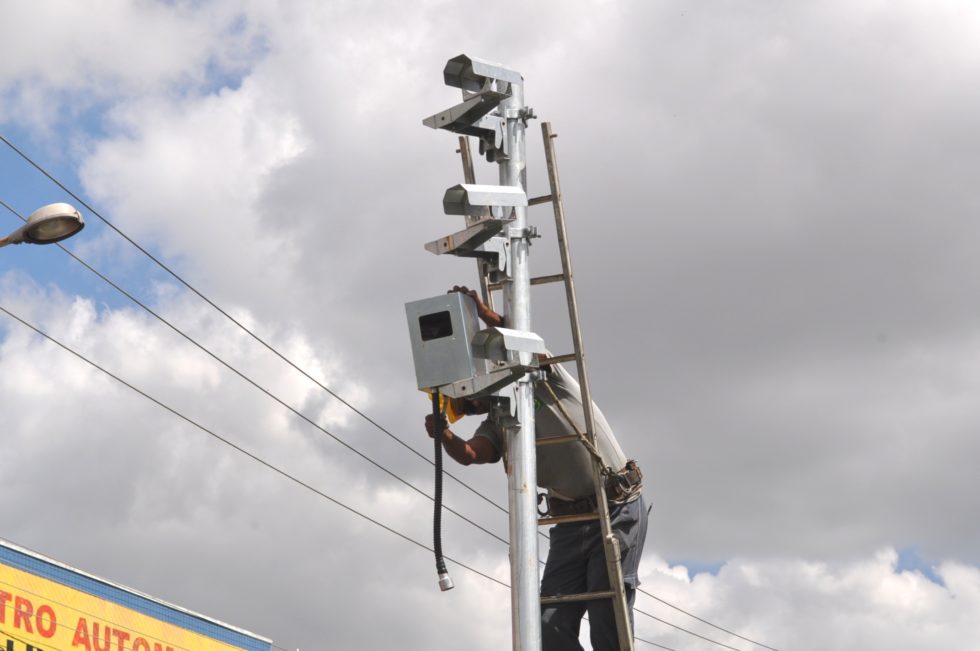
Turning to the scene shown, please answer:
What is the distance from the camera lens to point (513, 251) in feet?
31.4

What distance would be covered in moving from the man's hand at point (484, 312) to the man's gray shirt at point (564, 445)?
1.25 meters

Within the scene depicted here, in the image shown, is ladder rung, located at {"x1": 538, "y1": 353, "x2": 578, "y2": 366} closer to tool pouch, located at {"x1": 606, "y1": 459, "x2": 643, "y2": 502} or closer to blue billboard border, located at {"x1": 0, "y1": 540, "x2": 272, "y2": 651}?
tool pouch, located at {"x1": 606, "y1": 459, "x2": 643, "y2": 502}

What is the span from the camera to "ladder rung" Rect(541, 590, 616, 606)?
10586mm

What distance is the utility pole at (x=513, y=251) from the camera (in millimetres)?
8875

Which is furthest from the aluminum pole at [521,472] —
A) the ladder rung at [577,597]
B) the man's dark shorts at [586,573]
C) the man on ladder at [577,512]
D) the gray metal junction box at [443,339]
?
the man's dark shorts at [586,573]

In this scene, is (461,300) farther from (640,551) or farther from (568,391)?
(640,551)

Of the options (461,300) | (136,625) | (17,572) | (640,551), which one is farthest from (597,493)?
(136,625)

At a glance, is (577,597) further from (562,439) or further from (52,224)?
(52,224)

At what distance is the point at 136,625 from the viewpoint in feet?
89.4

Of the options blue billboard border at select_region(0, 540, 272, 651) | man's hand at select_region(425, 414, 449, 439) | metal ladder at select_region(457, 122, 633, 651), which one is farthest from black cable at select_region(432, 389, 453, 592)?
blue billboard border at select_region(0, 540, 272, 651)

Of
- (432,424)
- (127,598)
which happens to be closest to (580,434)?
(432,424)

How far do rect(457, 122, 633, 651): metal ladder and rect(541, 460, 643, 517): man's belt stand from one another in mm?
124

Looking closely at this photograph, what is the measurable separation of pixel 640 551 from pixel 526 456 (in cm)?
239

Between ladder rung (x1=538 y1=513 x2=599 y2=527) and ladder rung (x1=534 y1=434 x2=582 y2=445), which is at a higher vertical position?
ladder rung (x1=534 y1=434 x2=582 y2=445)
